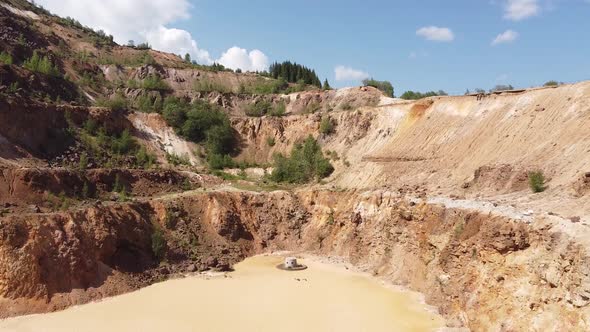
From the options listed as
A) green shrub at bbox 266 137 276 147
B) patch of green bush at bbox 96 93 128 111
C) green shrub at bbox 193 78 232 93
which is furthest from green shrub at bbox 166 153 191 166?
green shrub at bbox 193 78 232 93

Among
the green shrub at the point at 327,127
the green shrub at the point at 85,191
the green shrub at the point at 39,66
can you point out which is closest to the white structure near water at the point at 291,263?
the green shrub at the point at 85,191

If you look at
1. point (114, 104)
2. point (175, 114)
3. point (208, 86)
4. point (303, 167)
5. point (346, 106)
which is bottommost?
point (303, 167)

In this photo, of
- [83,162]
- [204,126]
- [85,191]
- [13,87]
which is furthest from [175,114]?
[85,191]

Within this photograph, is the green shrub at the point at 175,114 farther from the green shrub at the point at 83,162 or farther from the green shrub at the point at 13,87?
the green shrub at the point at 13,87

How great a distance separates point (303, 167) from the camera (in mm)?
38562

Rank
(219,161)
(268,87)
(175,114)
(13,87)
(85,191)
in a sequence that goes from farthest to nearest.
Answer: (268,87), (175,114), (219,161), (13,87), (85,191)

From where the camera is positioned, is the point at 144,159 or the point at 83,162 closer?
the point at 83,162

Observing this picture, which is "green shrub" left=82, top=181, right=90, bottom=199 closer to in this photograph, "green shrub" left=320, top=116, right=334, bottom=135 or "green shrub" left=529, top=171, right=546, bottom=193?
"green shrub" left=320, top=116, right=334, bottom=135

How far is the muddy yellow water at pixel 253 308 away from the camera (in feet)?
62.7

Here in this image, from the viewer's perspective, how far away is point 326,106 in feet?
168

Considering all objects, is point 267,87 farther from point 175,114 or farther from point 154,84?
point 175,114

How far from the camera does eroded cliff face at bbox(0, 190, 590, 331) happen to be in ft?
52.3

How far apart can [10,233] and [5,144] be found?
11506 mm

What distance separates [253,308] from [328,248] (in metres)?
10.7
